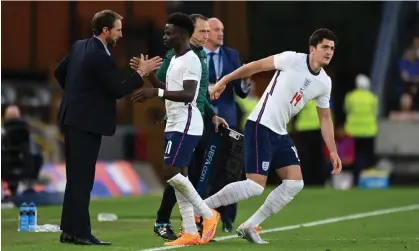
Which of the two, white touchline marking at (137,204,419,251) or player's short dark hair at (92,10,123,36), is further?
white touchline marking at (137,204,419,251)

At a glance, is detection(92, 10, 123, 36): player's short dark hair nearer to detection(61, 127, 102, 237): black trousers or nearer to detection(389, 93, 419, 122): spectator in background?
detection(61, 127, 102, 237): black trousers

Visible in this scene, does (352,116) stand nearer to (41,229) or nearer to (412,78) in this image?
(412,78)

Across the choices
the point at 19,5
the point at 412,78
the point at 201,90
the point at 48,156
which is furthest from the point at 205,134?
the point at 19,5

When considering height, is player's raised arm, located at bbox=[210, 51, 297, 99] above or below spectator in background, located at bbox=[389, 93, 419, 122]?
above

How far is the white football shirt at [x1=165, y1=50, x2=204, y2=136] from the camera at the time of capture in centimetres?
1209

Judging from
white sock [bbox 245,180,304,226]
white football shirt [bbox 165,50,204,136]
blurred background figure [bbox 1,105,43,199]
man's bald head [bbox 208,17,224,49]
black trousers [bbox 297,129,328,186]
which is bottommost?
black trousers [bbox 297,129,328,186]

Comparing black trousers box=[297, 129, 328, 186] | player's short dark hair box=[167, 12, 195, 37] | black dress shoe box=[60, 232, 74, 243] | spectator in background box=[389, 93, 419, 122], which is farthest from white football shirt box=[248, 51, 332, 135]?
spectator in background box=[389, 93, 419, 122]

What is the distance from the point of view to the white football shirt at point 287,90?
12258mm

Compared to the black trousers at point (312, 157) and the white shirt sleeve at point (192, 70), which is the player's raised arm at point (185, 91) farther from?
the black trousers at point (312, 157)

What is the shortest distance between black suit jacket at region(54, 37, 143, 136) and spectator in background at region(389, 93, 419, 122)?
15988 mm

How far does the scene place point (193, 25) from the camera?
40.3 feet

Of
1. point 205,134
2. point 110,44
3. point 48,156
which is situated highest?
point 110,44

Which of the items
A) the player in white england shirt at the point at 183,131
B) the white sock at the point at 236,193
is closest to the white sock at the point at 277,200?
the white sock at the point at 236,193

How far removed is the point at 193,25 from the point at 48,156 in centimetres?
1481
